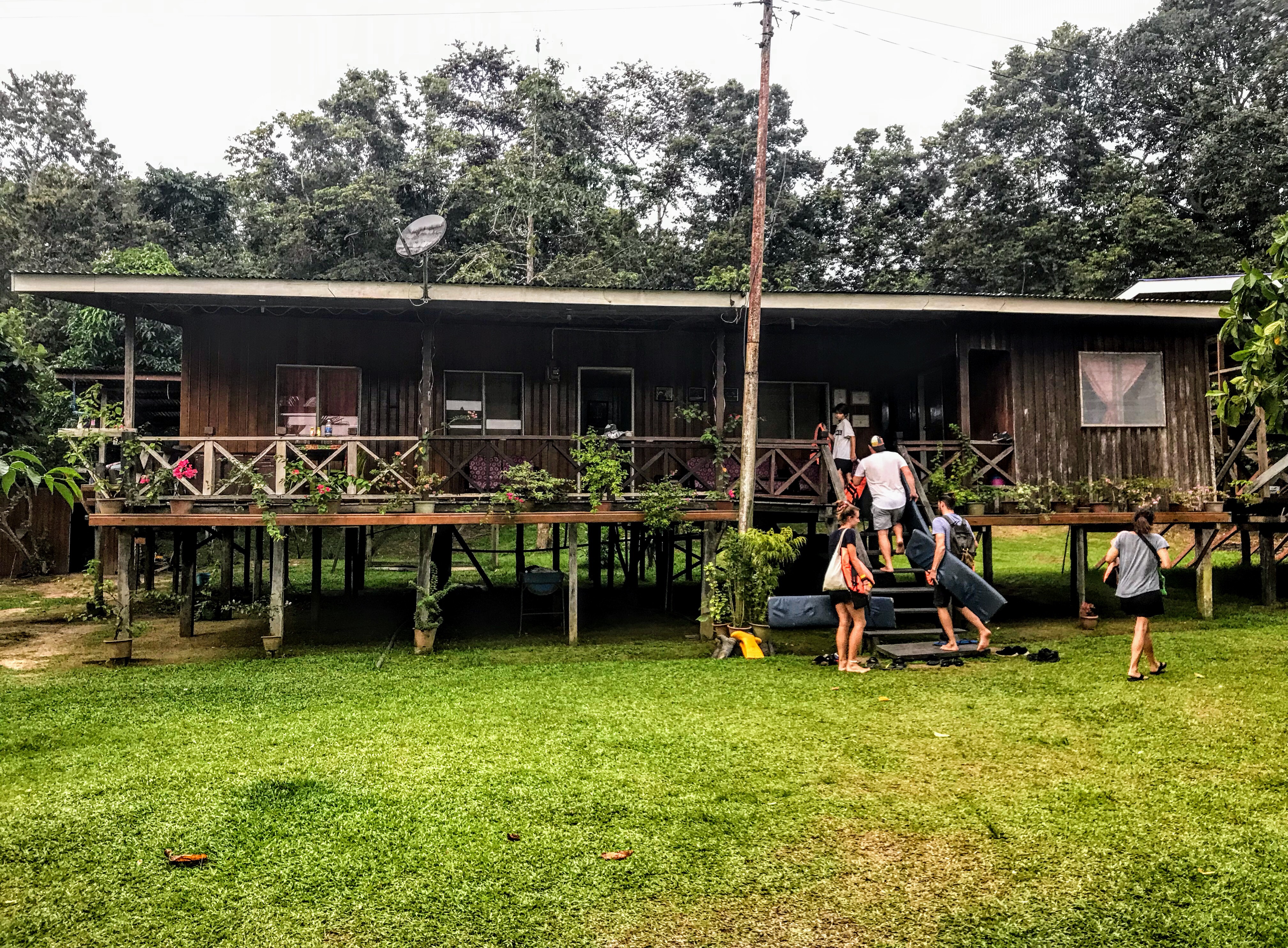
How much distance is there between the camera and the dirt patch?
3.65 metres

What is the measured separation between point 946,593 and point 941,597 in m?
0.13

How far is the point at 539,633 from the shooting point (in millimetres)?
11891

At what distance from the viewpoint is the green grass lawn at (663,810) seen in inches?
150

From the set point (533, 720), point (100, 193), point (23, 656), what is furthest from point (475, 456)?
point (100, 193)

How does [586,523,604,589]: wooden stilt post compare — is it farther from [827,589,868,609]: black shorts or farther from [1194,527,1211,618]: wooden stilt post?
[1194,527,1211,618]: wooden stilt post

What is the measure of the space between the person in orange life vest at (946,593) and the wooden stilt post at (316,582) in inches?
331

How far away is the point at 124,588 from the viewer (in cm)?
1007

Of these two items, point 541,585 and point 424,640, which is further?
point 541,585

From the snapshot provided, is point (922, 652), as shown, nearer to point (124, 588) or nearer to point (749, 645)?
point (749, 645)

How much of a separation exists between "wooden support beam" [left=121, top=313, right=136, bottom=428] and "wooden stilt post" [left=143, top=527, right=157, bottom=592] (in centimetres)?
369

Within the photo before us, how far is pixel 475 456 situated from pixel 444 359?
1791 millimetres

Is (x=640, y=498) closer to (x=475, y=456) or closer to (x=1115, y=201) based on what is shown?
(x=475, y=456)

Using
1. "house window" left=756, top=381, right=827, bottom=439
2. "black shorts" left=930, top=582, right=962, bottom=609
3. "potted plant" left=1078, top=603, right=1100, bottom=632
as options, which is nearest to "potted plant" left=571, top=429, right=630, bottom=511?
"house window" left=756, top=381, right=827, bottom=439

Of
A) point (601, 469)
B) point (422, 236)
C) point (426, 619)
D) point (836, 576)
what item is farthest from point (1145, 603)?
point (422, 236)
